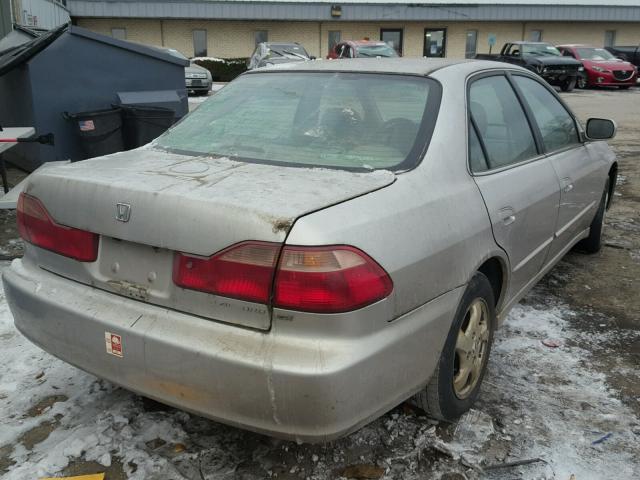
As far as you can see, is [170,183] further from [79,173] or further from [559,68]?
[559,68]

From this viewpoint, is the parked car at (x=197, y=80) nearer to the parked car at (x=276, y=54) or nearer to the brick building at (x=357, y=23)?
the parked car at (x=276, y=54)

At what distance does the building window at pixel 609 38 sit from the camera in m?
35.8

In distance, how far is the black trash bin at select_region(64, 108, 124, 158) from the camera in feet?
22.2

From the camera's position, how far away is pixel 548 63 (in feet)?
70.6

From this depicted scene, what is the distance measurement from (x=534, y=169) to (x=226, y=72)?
25.6 metres

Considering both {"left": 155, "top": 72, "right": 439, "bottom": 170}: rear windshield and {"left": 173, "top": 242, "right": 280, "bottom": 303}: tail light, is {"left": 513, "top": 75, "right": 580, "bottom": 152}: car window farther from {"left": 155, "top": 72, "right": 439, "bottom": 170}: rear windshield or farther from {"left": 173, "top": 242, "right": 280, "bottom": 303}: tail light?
{"left": 173, "top": 242, "right": 280, "bottom": 303}: tail light

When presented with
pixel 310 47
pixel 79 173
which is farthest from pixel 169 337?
pixel 310 47

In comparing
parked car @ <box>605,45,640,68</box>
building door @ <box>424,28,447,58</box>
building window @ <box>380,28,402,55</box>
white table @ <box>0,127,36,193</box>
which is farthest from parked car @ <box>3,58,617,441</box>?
building door @ <box>424,28,447,58</box>

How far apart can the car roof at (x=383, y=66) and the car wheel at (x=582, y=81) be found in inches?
852

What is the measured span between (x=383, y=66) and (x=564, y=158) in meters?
1.38

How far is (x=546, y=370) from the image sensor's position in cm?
315

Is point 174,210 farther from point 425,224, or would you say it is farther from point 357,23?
point 357,23

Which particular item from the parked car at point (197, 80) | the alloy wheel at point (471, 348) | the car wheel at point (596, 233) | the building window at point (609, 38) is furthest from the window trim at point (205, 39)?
the alloy wheel at point (471, 348)

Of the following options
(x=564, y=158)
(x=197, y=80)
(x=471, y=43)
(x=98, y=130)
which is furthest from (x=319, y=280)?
(x=471, y=43)
